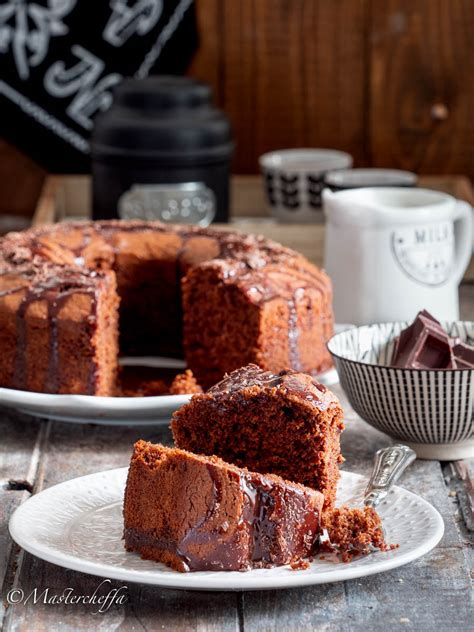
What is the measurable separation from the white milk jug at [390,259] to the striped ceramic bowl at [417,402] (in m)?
0.45

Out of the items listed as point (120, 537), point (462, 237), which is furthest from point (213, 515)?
point (462, 237)

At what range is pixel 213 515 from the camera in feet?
3.83

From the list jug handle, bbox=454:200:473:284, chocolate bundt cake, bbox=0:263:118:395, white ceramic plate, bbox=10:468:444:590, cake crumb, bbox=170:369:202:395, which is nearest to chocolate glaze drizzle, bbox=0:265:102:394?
chocolate bundt cake, bbox=0:263:118:395

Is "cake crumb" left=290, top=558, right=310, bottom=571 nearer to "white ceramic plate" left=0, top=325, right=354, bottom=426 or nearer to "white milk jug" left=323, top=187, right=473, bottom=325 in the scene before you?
"white ceramic plate" left=0, top=325, right=354, bottom=426

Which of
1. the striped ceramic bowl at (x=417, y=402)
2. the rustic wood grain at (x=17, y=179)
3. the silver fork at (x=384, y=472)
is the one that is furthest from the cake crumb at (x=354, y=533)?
the rustic wood grain at (x=17, y=179)

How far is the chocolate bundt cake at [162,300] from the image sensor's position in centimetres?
174

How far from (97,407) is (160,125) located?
105 centimetres

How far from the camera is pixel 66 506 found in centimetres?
131

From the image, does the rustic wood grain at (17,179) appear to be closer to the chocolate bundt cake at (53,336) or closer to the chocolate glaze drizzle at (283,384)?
the chocolate bundt cake at (53,336)

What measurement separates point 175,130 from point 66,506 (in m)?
1.36

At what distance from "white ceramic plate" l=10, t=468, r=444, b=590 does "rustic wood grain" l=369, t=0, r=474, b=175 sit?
1.87 metres

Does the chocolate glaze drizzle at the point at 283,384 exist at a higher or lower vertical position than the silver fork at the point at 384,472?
higher

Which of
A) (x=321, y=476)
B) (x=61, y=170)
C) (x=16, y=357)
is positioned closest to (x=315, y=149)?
(x=61, y=170)

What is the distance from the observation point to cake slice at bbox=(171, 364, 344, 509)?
4.23 feet
